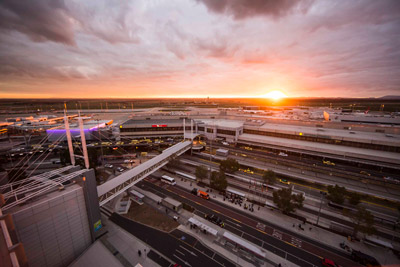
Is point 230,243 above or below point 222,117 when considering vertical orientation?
below

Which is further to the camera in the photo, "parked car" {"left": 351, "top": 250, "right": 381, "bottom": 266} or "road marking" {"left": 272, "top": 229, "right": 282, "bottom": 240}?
"road marking" {"left": 272, "top": 229, "right": 282, "bottom": 240}

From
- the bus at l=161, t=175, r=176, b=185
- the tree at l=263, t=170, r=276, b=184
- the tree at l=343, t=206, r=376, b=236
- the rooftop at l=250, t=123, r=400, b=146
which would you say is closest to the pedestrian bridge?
the bus at l=161, t=175, r=176, b=185

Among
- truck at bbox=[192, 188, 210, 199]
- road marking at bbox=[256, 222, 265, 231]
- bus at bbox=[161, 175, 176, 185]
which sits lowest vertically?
road marking at bbox=[256, 222, 265, 231]

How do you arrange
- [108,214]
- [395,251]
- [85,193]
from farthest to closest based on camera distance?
[108,214], [395,251], [85,193]

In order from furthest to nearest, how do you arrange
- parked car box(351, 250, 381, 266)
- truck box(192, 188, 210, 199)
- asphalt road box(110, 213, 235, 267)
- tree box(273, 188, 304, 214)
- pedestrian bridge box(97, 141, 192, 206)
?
truck box(192, 188, 210, 199) → tree box(273, 188, 304, 214) → pedestrian bridge box(97, 141, 192, 206) → asphalt road box(110, 213, 235, 267) → parked car box(351, 250, 381, 266)

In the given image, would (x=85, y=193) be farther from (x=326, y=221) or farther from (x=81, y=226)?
(x=326, y=221)

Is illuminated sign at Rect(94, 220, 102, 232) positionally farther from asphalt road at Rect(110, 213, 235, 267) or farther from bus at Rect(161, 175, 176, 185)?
bus at Rect(161, 175, 176, 185)

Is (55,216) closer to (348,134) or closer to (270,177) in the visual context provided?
(270,177)

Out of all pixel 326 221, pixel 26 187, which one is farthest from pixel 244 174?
pixel 26 187
